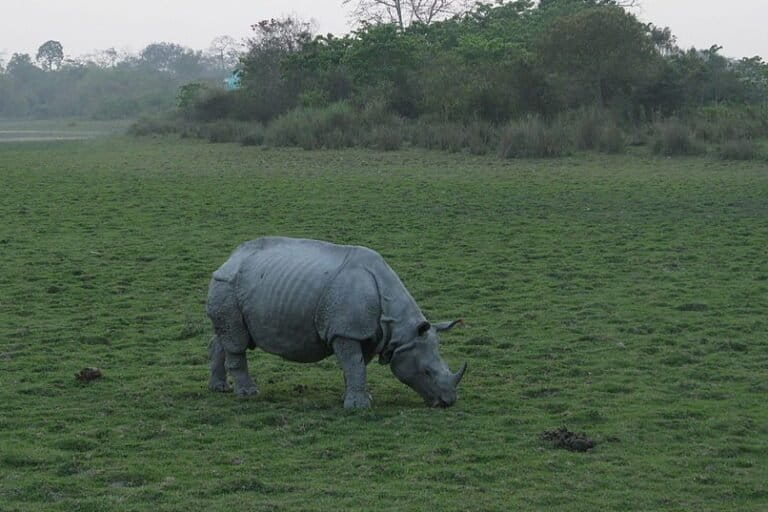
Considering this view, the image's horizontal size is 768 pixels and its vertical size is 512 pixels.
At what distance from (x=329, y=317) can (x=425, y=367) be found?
2.32 feet

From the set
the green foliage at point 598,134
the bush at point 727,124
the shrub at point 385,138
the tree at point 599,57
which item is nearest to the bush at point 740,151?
the bush at point 727,124

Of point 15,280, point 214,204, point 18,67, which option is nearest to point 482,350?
point 15,280

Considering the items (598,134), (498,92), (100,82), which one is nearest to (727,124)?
(598,134)

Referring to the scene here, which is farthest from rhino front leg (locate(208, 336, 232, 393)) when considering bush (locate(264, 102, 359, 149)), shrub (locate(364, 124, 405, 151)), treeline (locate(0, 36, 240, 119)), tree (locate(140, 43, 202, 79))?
tree (locate(140, 43, 202, 79))

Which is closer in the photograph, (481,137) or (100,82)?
(481,137)

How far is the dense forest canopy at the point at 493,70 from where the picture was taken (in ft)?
118

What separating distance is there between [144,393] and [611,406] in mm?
3207

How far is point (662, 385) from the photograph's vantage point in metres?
8.84

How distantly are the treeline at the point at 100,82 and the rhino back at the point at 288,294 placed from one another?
60.8m

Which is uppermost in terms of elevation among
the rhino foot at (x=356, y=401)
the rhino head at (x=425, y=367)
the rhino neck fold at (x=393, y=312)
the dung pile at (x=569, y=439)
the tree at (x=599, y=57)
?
the tree at (x=599, y=57)

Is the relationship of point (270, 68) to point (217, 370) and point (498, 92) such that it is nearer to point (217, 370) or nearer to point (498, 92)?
point (498, 92)

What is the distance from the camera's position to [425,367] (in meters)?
8.10

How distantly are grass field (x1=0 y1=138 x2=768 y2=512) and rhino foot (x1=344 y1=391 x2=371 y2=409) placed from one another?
140 mm

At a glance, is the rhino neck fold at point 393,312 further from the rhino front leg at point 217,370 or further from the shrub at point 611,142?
the shrub at point 611,142
